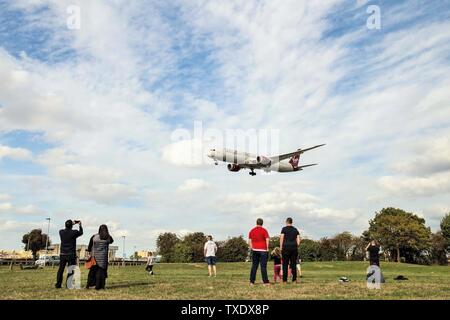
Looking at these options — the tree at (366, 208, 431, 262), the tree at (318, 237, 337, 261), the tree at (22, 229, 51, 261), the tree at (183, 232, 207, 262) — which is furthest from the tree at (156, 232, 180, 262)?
the tree at (366, 208, 431, 262)

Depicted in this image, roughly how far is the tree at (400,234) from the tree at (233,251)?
3405cm

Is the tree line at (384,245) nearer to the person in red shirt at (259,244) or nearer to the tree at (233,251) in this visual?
the tree at (233,251)

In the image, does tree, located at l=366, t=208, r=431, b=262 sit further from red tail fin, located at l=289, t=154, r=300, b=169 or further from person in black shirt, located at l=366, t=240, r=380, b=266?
person in black shirt, located at l=366, t=240, r=380, b=266

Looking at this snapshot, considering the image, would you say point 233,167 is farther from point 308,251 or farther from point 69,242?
point 69,242

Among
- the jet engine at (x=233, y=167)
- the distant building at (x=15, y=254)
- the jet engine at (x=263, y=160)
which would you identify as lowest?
the distant building at (x=15, y=254)

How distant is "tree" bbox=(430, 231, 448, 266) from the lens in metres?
97.1

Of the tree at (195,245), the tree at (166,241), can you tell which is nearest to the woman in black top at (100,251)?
the tree at (195,245)

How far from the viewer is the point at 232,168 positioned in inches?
2464

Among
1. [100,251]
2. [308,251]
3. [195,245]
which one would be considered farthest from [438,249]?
[100,251]

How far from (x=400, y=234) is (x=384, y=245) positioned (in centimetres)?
383

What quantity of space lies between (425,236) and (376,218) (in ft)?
33.0

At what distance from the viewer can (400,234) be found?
89.6 metres

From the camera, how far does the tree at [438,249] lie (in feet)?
319
